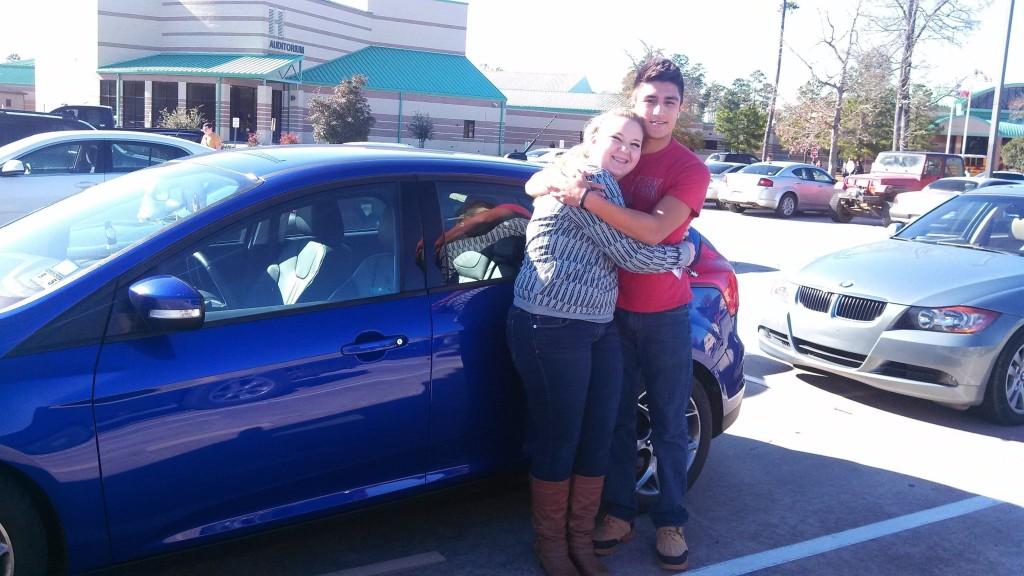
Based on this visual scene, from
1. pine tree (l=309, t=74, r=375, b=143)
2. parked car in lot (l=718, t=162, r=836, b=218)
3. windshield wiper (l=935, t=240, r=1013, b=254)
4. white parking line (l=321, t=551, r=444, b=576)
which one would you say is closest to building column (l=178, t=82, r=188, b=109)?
pine tree (l=309, t=74, r=375, b=143)

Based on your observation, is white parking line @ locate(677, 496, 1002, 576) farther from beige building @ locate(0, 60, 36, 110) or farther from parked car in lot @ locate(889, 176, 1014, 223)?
beige building @ locate(0, 60, 36, 110)

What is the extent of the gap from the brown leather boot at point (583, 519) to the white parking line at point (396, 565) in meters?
0.58

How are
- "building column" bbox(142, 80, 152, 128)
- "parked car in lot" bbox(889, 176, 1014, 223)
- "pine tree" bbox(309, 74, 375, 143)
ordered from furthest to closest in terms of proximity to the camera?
"building column" bbox(142, 80, 152, 128)
"pine tree" bbox(309, 74, 375, 143)
"parked car in lot" bbox(889, 176, 1014, 223)

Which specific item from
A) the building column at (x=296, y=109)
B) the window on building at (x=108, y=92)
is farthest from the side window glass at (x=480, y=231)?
the window on building at (x=108, y=92)

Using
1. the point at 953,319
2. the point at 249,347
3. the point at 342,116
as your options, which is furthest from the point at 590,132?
the point at 342,116

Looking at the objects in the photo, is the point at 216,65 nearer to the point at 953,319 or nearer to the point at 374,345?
the point at 953,319

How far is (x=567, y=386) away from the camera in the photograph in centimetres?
354

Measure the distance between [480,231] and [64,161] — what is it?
8.56 m

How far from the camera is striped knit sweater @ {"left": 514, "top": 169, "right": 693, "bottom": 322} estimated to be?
137 inches

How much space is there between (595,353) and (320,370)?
1.08 m

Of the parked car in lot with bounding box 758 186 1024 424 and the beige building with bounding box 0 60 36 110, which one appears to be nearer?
the parked car in lot with bounding box 758 186 1024 424

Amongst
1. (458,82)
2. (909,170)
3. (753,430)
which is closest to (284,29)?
(458,82)

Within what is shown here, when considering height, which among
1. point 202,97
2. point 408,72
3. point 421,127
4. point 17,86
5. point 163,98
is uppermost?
point 408,72

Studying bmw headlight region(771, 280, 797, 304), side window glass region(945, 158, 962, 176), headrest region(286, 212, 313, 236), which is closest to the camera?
headrest region(286, 212, 313, 236)
